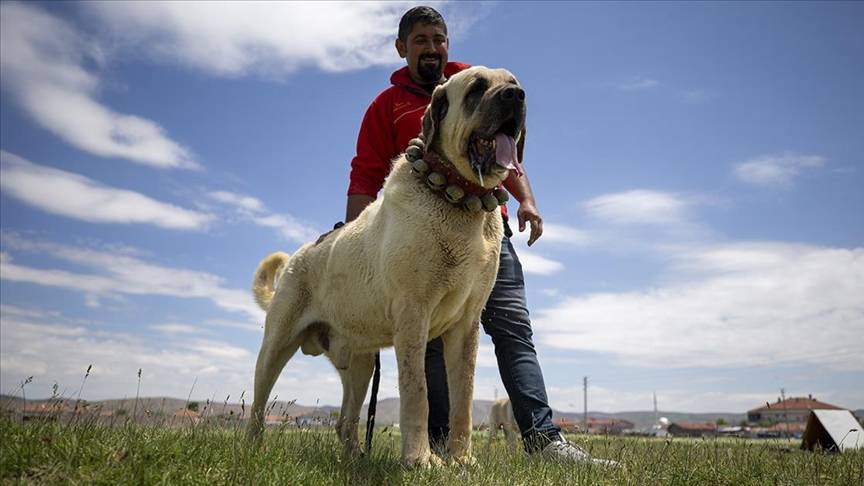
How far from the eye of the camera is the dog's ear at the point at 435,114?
431 centimetres

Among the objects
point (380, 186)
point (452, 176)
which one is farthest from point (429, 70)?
point (452, 176)

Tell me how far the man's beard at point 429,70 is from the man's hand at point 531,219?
1.41 m

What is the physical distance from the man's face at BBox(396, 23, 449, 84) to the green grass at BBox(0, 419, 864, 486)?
10.8 ft

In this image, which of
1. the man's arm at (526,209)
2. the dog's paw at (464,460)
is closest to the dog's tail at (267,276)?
the man's arm at (526,209)

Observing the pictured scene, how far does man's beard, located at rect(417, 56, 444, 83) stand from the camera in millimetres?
5566

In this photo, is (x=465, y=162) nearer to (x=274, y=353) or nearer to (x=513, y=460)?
(x=513, y=460)

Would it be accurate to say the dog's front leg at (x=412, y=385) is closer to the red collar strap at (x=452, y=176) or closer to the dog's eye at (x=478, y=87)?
the red collar strap at (x=452, y=176)

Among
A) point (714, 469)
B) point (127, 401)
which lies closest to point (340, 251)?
point (127, 401)

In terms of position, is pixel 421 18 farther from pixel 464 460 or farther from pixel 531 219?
pixel 464 460

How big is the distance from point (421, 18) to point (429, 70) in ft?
1.52

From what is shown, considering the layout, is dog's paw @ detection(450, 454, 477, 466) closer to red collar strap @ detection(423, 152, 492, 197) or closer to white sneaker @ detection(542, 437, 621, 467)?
white sneaker @ detection(542, 437, 621, 467)

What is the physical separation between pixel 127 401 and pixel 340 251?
→ 2.37 metres

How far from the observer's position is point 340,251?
5051 mm

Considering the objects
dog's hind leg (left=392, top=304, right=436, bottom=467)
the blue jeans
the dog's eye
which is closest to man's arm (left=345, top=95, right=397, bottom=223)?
the blue jeans
